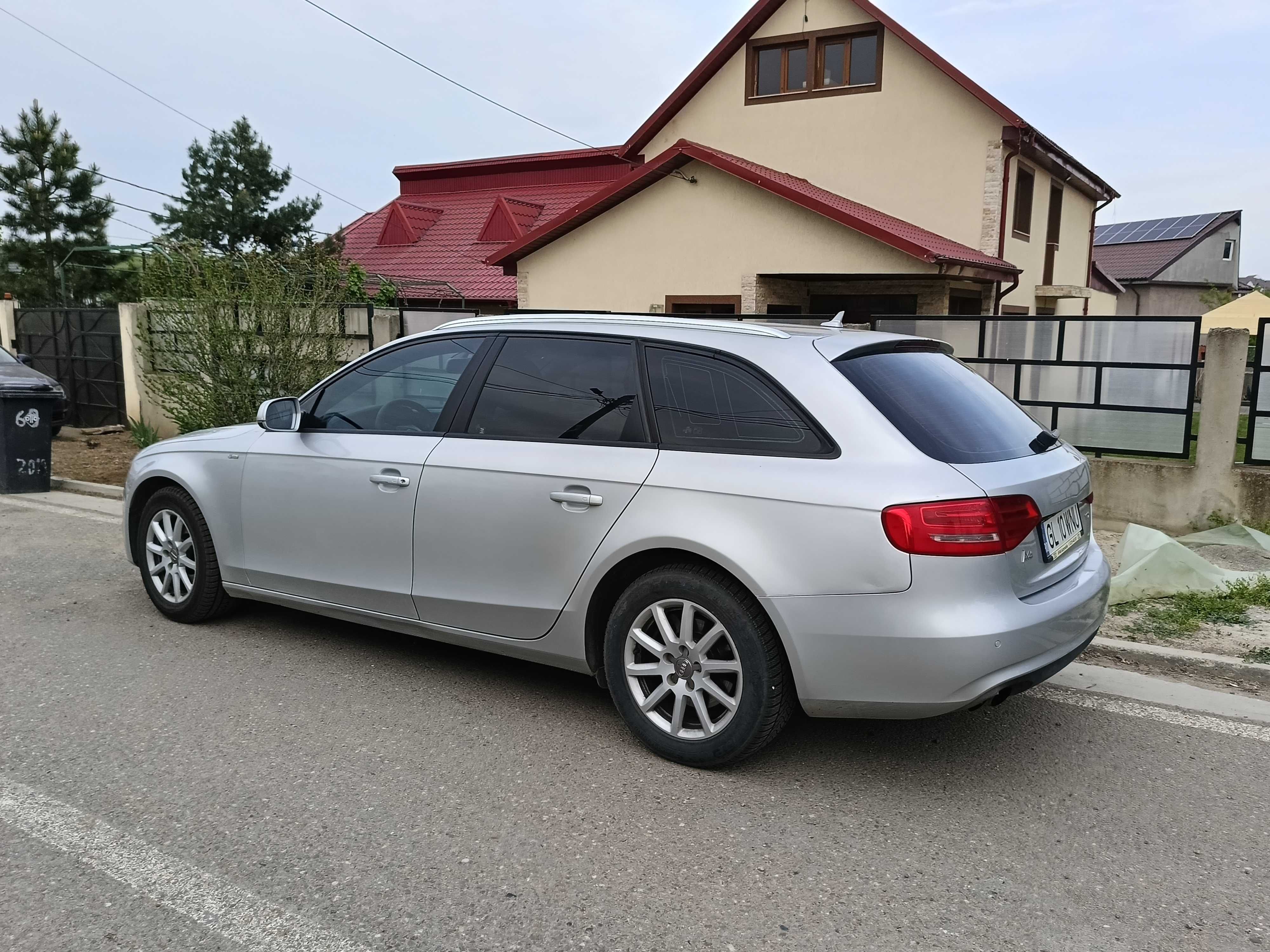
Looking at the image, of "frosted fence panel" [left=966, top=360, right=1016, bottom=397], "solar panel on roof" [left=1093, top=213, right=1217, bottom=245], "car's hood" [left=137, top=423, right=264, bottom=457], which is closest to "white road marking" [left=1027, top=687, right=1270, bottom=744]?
"car's hood" [left=137, top=423, right=264, bottom=457]

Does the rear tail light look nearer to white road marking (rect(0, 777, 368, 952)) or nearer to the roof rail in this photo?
the roof rail

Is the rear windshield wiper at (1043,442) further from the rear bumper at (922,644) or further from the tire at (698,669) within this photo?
the tire at (698,669)

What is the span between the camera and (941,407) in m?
3.73

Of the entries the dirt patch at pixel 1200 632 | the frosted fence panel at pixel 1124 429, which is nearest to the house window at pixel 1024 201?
the frosted fence panel at pixel 1124 429

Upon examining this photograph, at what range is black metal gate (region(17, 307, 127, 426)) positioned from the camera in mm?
15320

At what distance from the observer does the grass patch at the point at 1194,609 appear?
530cm

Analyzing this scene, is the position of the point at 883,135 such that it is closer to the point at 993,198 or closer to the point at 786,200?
the point at 993,198

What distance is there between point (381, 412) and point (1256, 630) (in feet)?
14.8

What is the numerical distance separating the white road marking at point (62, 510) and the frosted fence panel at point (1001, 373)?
735cm

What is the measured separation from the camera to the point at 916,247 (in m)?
14.2

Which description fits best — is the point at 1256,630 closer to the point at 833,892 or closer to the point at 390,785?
the point at 833,892

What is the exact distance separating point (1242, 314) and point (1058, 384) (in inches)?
540

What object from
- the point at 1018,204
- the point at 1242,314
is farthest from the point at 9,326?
the point at 1242,314

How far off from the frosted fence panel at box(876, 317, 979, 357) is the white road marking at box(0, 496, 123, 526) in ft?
22.5
